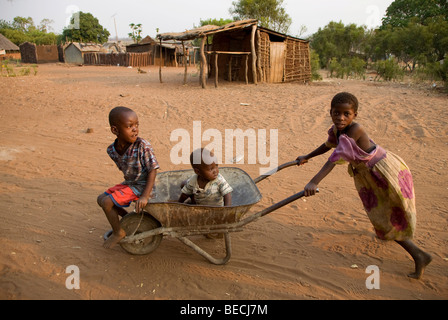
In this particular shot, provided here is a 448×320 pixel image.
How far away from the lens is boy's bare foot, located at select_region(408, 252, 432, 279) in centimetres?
237

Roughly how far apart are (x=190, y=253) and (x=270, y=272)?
2.51ft

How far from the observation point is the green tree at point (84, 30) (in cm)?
4175

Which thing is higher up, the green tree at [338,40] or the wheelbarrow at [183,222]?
the green tree at [338,40]

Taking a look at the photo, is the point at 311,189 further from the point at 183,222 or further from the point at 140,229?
the point at 140,229

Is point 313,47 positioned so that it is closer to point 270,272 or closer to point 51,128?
point 51,128

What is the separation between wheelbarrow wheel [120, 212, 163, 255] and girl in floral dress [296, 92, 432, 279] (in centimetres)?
137

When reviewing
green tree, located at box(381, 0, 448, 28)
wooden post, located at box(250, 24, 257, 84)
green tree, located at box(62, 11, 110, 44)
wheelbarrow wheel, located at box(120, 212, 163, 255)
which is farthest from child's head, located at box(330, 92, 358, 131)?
green tree, located at box(62, 11, 110, 44)

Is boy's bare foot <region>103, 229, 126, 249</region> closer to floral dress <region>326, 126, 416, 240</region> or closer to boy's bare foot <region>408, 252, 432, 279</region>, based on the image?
floral dress <region>326, 126, 416, 240</region>

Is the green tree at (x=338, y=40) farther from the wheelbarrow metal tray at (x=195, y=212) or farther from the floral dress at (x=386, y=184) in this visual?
the wheelbarrow metal tray at (x=195, y=212)

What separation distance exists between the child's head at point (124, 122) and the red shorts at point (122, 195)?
422mm

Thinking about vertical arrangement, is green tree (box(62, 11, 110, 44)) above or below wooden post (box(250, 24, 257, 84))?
above

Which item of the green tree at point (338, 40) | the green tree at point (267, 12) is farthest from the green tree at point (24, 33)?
the green tree at point (338, 40)

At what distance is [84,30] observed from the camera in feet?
139
